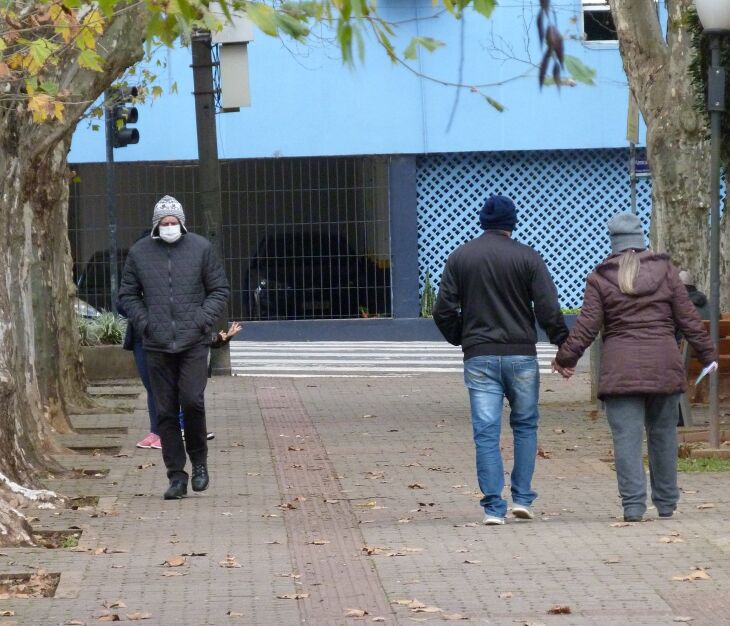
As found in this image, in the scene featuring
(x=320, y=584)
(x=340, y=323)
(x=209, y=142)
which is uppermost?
(x=209, y=142)

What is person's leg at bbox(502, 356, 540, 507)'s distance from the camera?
28.7 ft

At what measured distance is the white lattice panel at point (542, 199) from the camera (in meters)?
28.8

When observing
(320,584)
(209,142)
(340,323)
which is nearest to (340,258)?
(340,323)

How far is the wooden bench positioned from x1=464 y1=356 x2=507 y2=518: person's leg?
172 inches

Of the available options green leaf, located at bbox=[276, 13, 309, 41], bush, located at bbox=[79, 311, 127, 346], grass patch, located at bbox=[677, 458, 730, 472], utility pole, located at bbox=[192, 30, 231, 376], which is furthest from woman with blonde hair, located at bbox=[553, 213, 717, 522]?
bush, located at bbox=[79, 311, 127, 346]

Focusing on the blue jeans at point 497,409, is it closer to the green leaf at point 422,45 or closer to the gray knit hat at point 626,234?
the gray knit hat at point 626,234

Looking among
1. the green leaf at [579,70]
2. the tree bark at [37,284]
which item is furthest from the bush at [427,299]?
the green leaf at [579,70]

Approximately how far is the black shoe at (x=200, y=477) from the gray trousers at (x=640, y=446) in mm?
2817

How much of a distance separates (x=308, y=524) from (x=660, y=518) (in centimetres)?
192

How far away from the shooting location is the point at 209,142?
20.6m

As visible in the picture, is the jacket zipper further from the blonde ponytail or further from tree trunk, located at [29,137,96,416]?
tree trunk, located at [29,137,96,416]

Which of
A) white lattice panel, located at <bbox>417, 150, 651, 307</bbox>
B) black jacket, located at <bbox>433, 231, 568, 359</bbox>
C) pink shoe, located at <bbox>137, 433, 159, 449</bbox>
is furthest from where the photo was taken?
Result: white lattice panel, located at <bbox>417, 150, 651, 307</bbox>

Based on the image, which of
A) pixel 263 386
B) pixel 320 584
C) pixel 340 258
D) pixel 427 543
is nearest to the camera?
pixel 320 584

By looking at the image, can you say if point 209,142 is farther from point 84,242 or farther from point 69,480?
point 69,480
